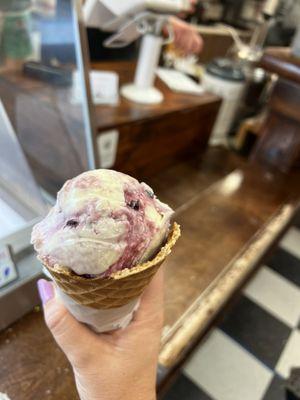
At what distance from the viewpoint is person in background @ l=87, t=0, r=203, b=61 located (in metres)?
1.78

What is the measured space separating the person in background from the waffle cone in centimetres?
155

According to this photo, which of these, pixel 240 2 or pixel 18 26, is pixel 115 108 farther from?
pixel 240 2

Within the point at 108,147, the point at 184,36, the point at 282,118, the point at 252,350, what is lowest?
the point at 252,350

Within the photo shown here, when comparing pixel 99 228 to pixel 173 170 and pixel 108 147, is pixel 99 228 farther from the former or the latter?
pixel 173 170

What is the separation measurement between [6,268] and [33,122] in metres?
0.51

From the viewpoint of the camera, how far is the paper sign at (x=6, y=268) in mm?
728

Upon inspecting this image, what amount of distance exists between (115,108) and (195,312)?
911 millimetres

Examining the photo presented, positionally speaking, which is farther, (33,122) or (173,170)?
(173,170)

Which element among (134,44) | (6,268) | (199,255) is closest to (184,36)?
(134,44)

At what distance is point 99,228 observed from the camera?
0.46 metres

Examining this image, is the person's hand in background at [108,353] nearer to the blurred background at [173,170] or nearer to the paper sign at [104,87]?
the blurred background at [173,170]

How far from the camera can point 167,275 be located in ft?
3.70

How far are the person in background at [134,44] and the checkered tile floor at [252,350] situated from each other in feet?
4.22

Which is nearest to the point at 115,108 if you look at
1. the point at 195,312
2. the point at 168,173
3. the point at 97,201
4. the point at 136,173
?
the point at 136,173
